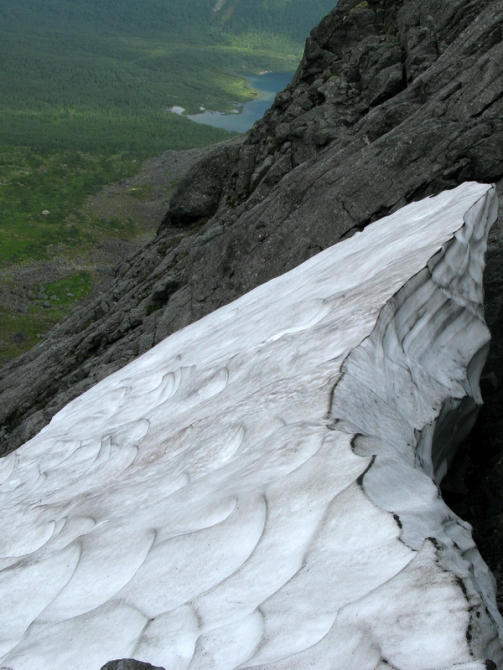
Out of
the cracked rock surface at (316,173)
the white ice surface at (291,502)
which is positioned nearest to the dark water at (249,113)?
the cracked rock surface at (316,173)

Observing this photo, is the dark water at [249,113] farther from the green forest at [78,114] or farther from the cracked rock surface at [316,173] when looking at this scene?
the cracked rock surface at [316,173]

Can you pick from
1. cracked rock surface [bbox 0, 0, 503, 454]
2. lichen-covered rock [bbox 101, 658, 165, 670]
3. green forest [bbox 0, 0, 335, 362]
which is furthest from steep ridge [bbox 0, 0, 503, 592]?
green forest [bbox 0, 0, 335, 362]

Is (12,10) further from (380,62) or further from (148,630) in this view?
Result: (148,630)

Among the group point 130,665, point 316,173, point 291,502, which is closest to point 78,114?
point 316,173

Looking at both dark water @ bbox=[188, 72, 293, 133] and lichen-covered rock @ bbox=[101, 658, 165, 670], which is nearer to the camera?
lichen-covered rock @ bbox=[101, 658, 165, 670]

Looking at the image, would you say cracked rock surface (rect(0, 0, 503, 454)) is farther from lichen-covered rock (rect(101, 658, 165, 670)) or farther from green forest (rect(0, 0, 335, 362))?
green forest (rect(0, 0, 335, 362))

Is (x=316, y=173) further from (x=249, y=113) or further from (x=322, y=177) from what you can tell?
(x=249, y=113)
